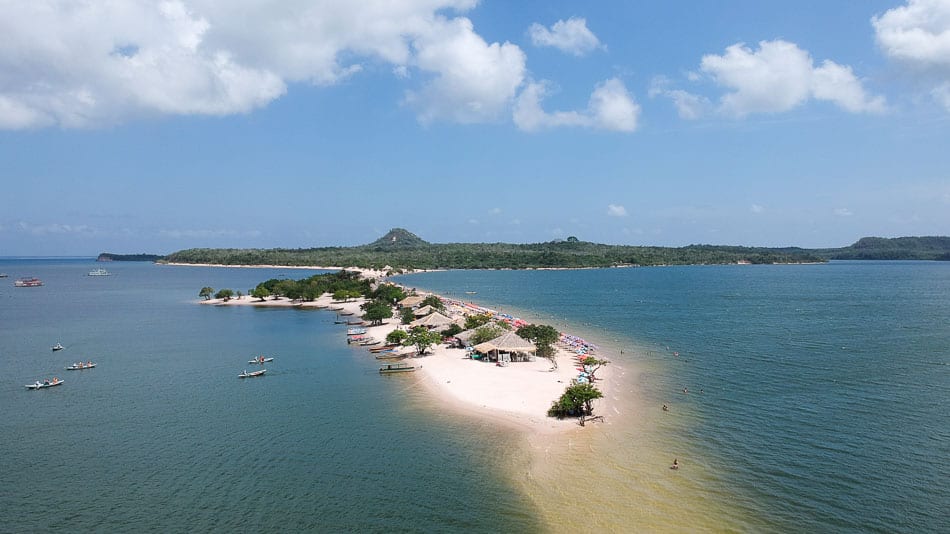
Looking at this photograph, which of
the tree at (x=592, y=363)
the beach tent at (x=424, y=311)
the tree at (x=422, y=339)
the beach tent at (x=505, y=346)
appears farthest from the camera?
the beach tent at (x=424, y=311)

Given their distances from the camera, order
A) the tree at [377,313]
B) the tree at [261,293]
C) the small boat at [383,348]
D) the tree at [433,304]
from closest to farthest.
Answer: the small boat at [383,348]
the tree at [377,313]
the tree at [433,304]
the tree at [261,293]

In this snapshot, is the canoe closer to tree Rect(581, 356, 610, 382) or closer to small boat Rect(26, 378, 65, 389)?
small boat Rect(26, 378, 65, 389)

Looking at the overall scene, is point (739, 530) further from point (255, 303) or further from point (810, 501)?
point (255, 303)

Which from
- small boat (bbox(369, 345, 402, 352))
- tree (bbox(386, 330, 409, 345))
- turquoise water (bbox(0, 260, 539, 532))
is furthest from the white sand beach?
tree (bbox(386, 330, 409, 345))

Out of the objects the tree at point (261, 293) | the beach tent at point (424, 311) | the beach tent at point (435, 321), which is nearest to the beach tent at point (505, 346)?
the beach tent at point (435, 321)

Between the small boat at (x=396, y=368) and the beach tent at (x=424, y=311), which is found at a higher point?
the beach tent at (x=424, y=311)

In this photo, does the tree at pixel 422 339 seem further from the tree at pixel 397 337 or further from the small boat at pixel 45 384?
the small boat at pixel 45 384
